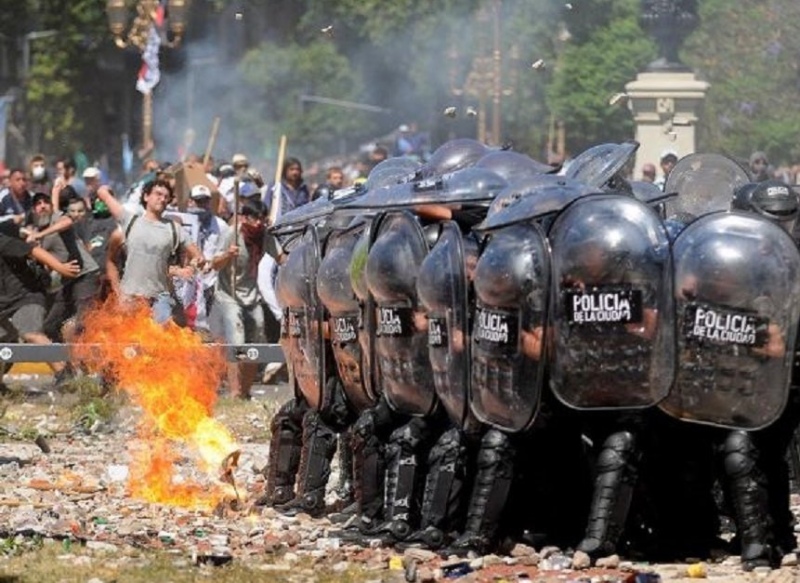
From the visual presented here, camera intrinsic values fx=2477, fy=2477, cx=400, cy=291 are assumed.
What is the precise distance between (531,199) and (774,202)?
1.42 meters

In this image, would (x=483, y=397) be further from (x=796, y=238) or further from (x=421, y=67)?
(x=421, y=67)

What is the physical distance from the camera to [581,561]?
430 inches

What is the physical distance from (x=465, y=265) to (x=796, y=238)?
166cm

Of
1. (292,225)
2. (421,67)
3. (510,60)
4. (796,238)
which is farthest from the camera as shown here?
(421,67)

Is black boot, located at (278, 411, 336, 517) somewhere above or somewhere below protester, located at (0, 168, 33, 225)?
below

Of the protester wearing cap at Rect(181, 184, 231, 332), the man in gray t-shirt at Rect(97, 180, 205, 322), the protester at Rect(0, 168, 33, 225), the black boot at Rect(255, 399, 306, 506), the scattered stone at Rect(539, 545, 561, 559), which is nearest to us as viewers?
the scattered stone at Rect(539, 545, 561, 559)

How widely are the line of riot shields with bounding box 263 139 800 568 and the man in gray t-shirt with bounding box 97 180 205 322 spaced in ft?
18.4

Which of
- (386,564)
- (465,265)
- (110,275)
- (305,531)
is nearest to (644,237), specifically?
(465,265)

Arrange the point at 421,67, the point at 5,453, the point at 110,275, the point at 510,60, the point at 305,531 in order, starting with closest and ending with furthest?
the point at 305,531 → the point at 5,453 → the point at 110,275 → the point at 510,60 → the point at 421,67

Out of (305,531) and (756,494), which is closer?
(756,494)

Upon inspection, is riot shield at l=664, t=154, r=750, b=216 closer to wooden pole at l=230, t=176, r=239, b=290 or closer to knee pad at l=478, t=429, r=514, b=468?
knee pad at l=478, t=429, r=514, b=468

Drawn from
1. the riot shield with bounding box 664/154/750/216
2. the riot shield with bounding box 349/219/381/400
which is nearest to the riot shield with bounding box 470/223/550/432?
the riot shield with bounding box 349/219/381/400

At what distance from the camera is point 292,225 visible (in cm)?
1408

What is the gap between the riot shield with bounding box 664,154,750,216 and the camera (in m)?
13.6
